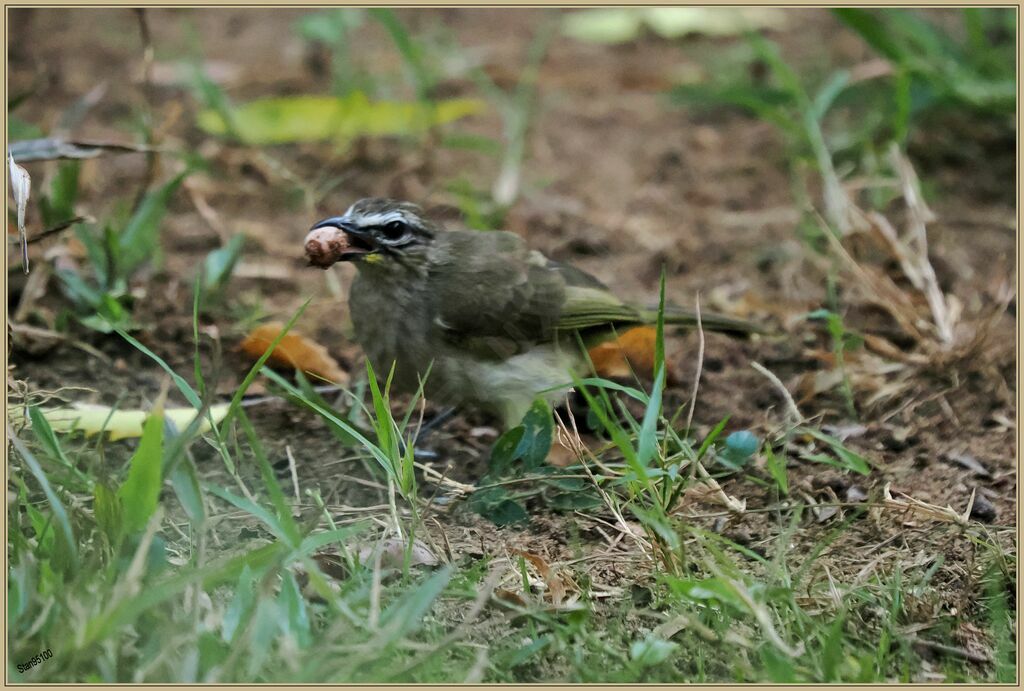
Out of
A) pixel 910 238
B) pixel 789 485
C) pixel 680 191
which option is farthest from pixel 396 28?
pixel 789 485

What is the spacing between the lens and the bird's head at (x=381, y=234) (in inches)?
190

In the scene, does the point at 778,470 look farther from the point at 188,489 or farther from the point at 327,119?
the point at 327,119

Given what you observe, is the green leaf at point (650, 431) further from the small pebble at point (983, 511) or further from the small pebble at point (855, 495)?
the small pebble at point (983, 511)

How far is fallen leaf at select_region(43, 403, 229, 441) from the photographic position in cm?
405

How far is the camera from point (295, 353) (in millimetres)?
5016

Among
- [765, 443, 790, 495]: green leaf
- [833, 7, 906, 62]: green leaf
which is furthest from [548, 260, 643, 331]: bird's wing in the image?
[833, 7, 906, 62]: green leaf

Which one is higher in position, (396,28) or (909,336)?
(396,28)

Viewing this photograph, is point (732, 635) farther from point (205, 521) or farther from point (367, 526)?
point (205, 521)

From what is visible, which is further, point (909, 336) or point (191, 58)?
point (191, 58)

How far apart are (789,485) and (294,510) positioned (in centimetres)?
184

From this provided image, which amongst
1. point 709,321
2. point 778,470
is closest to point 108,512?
point 778,470

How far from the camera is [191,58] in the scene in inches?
312

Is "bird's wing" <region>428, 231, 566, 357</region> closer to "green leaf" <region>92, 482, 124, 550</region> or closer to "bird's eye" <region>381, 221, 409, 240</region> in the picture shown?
"bird's eye" <region>381, 221, 409, 240</region>

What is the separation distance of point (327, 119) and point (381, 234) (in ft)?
7.77
